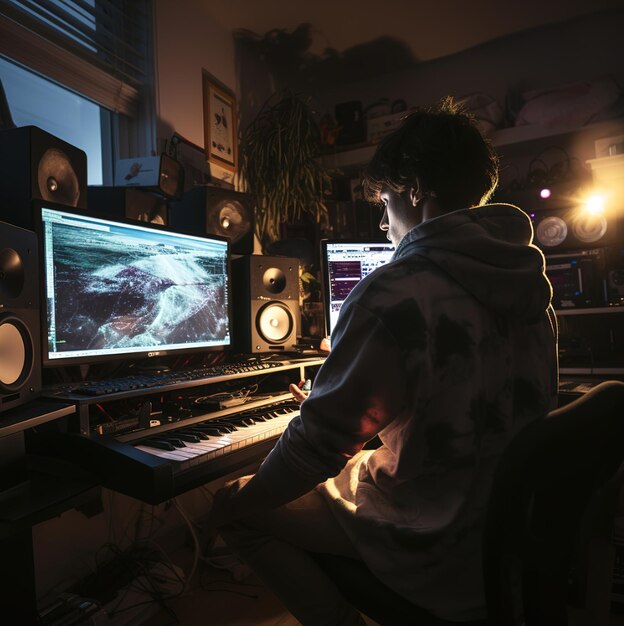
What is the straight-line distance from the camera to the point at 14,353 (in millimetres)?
912

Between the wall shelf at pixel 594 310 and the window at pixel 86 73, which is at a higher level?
the window at pixel 86 73

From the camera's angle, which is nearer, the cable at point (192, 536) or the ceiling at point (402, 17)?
the cable at point (192, 536)

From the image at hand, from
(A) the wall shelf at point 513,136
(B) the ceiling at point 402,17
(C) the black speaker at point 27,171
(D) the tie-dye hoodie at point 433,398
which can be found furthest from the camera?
(B) the ceiling at point 402,17

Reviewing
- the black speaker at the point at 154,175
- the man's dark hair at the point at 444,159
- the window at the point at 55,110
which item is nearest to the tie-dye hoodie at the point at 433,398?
the man's dark hair at the point at 444,159

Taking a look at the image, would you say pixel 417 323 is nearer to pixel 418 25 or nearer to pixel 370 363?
pixel 370 363

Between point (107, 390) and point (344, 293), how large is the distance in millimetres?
1104

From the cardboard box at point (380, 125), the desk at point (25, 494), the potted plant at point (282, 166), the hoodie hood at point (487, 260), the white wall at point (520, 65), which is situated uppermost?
the white wall at point (520, 65)

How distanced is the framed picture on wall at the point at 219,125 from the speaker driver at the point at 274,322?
3.11 ft

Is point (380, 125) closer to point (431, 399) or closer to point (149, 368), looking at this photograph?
point (149, 368)

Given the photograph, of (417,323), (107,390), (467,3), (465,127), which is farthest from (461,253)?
(467,3)

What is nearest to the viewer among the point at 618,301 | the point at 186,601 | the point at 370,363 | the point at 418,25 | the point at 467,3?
the point at 370,363

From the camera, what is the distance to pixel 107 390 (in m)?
1.04

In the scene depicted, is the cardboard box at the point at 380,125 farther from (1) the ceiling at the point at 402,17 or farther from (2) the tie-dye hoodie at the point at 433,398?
(2) the tie-dye hoodie at the point at 433,398

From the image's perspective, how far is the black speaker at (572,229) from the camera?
2.17 m
